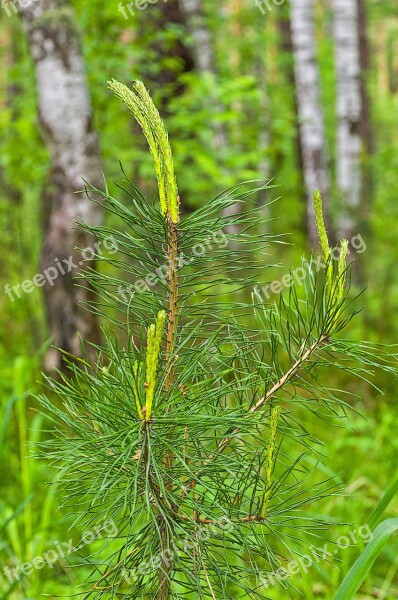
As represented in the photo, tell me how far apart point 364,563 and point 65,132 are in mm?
3340

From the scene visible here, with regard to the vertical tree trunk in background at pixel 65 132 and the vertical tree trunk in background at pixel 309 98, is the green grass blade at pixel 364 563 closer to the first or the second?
the vertical tree trunk in background at pixel 65 132

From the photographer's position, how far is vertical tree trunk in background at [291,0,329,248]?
701 cm

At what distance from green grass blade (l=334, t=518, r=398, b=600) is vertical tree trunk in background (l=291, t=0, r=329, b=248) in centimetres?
607

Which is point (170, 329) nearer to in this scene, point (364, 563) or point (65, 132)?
point (364, 563)

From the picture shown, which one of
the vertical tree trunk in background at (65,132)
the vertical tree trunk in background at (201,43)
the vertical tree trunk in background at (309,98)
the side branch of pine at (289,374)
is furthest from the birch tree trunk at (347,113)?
the side branch of pine at (289,374)

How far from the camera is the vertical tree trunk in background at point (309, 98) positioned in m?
7.01

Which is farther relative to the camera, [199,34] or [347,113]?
[199,34]

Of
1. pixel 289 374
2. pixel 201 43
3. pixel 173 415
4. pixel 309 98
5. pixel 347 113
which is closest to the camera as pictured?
pixel 173 415

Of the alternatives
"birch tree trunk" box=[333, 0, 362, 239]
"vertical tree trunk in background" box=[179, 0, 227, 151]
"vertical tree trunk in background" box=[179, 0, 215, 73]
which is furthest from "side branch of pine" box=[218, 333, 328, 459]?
"vertical tree trunk in background" box=[179, 0, 215, 73]

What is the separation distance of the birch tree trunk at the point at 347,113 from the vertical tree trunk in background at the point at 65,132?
3.46 metres

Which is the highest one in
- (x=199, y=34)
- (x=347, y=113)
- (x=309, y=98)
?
(x=199, y=34)

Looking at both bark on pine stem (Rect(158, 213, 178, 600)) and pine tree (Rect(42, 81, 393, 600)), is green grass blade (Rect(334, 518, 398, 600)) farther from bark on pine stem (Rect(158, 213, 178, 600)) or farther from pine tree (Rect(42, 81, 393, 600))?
bark on pine stem (Rect(158, 213, 178, 600))

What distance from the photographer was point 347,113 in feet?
22.2

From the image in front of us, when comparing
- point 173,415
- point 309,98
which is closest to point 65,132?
point 173,415
